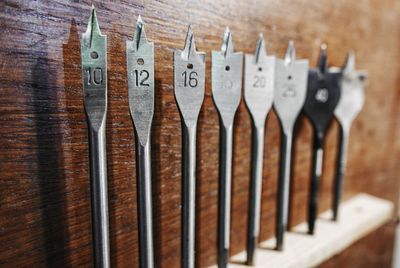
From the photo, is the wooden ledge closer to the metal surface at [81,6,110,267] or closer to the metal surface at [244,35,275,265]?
the metal surface at [244,35,275,265]

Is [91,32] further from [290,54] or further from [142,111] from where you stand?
[290,54]

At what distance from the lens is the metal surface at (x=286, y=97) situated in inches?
20.8

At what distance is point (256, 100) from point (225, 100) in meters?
0.06

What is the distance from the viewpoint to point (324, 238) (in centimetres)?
64

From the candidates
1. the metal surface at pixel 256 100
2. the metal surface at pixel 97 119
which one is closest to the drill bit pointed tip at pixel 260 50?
the metal surface at pixel 256 100

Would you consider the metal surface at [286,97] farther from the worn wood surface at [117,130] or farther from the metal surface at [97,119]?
the metal surface at [97,119]

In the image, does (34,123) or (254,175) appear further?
(254,175)

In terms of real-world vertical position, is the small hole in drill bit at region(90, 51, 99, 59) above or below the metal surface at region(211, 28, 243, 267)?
above

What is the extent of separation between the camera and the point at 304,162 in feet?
2.27

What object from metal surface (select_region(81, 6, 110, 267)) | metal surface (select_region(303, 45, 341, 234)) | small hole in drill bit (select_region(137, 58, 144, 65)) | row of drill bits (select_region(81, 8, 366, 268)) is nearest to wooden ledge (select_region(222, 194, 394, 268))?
row of drill bits (select_region(81, 8, 366, 268))

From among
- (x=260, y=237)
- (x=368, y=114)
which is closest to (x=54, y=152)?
(x=260, y=237)

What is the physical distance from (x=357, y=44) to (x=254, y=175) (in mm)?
434

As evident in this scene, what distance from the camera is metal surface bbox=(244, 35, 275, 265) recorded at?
19.1 inches

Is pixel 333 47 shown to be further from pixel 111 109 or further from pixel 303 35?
pixel 111 109
